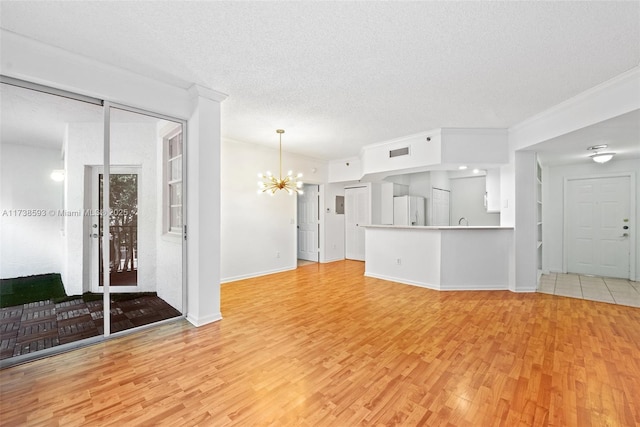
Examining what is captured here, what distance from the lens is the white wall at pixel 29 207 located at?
2.42m

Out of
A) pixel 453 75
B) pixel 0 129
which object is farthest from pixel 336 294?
pixel 0 129

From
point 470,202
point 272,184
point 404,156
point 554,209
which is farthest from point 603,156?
point 272,184

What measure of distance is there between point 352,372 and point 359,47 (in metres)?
2.82

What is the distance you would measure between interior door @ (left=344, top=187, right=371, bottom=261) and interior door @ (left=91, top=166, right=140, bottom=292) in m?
5.63

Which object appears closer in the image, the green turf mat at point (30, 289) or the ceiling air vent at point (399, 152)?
the green turf mat at point (30, 289)

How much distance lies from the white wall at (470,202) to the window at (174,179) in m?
7.34

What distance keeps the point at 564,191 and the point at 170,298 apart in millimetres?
7900

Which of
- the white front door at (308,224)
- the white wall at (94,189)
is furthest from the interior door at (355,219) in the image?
the white wall at (94,189)

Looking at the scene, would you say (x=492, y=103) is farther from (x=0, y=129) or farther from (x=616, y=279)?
(x=0, y=129)

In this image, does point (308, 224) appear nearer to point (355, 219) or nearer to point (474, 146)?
point (355, 219)

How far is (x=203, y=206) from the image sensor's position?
3.29 metres

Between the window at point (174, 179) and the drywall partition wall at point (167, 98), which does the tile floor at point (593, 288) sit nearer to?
the drywall partition wall at point (167, 98)

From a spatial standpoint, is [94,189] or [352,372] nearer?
[352,372]

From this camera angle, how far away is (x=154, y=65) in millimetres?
2807
